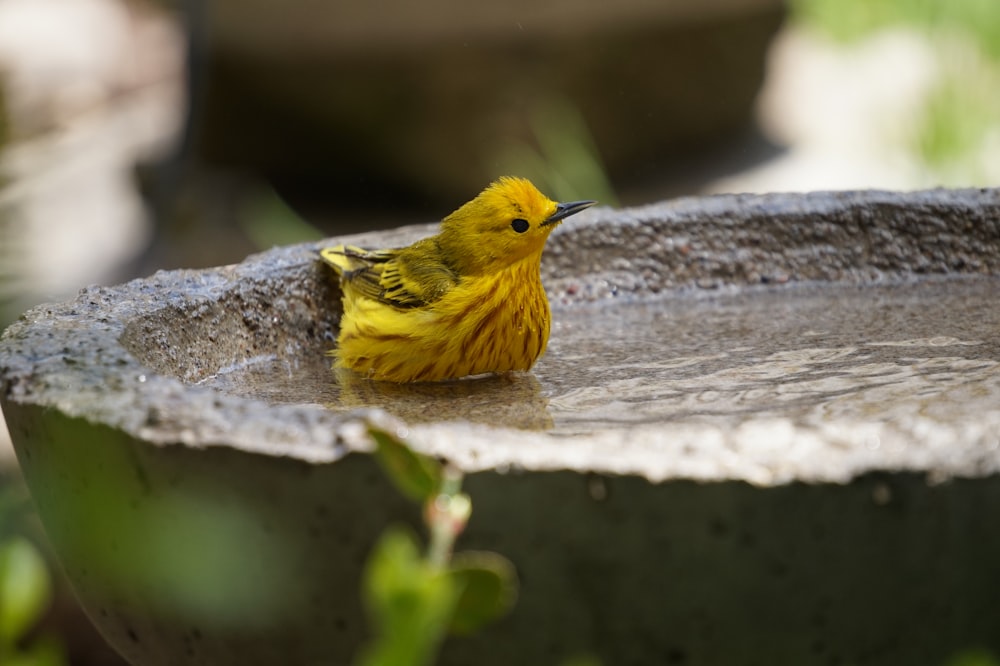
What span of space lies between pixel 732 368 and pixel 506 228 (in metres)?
0.75

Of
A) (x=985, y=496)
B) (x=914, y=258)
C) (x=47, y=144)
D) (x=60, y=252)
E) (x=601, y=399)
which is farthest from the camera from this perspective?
(x=47, y=144)

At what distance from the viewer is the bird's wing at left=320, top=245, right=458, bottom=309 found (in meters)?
3.28

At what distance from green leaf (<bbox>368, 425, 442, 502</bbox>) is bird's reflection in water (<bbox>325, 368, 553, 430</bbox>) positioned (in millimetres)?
1119

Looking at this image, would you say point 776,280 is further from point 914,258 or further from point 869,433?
point 869,433

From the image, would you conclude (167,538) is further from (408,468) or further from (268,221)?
(268,221)

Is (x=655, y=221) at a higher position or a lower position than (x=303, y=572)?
higher

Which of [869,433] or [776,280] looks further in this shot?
[776,280]

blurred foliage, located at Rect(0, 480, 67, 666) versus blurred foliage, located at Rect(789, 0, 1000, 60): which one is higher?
blurred foliage, located at Rect(789, 0, 1000, 60)

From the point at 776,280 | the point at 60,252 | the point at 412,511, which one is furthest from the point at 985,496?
the point at 60,252

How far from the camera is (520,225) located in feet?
11.0

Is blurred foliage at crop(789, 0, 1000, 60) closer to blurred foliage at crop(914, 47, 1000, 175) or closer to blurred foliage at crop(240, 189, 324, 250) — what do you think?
blurred foliage at crop(914, 47, 1000, 175)

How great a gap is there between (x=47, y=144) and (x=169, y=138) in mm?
1509

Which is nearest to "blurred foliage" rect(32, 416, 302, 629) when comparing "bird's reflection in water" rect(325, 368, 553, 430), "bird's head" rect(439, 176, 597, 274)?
"bird's reflection in water" rect(325, 368, 553, 430)

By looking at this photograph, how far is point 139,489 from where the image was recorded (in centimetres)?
183
